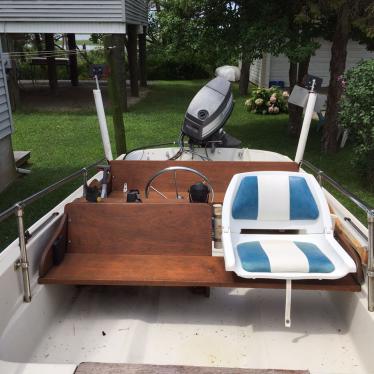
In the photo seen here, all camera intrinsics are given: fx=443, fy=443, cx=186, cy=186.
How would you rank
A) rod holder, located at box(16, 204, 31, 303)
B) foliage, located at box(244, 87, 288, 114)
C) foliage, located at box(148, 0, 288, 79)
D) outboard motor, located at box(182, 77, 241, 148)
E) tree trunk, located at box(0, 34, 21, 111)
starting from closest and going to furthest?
rod holder, located at box(16, 204, 31, 303), outboard motor, located at box(182, 77, 241, 148), foliage, located at box(148, 0, 288, 79), tree trunk, located at box(0, 34, 21, 111), foliage, located at box(244, 87, 288, 114)

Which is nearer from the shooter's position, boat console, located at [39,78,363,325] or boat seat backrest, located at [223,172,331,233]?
boat console, located at [39,78,363,325]

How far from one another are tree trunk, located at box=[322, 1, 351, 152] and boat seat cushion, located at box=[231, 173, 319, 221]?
16.6 ft

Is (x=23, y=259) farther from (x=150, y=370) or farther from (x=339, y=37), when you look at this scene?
(x=339, y=37)

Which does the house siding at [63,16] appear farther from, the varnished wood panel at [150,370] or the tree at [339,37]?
the varnished wood panel at [150,370]

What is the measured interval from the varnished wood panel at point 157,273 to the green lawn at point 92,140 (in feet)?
6.73

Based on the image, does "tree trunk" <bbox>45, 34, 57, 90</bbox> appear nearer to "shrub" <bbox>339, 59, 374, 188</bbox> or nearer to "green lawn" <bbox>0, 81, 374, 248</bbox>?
"green lawn" <bbox>0, 81, 374, 248</bbox>

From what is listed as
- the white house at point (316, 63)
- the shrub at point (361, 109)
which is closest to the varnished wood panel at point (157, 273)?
the shrub at point (361, 109)

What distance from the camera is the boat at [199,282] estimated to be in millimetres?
2451

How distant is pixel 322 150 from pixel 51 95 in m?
10.1

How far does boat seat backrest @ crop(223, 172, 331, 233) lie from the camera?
307cm

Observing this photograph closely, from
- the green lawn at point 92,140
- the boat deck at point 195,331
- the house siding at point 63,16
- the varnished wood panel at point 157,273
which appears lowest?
the green lawn at point 92,140

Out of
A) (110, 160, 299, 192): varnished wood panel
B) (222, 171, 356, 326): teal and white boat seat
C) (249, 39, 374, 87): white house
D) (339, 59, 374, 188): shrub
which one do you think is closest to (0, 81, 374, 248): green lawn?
(339, 59, 374, 188): shrub

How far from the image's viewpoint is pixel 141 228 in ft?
9.83

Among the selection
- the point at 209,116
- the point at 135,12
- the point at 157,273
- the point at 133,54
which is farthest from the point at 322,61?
the point at 157,273
